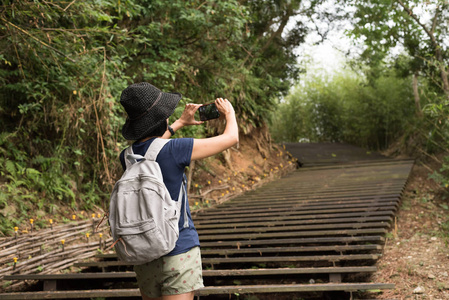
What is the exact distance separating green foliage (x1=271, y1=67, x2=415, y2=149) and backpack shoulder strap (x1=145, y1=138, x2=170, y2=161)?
1560 cm

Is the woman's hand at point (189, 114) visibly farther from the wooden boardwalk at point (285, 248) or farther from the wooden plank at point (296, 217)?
the wooden plank at point (296, 217)

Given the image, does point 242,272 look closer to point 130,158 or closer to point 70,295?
point 70,295

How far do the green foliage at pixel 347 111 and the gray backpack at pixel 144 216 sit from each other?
15.7 m

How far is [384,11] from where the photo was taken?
40.1 ft

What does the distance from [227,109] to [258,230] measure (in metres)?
3.50

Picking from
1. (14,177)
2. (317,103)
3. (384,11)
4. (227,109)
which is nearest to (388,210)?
(227,109)

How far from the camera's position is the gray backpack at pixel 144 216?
1.75 meters

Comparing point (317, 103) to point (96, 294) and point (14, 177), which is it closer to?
point (14, 177)

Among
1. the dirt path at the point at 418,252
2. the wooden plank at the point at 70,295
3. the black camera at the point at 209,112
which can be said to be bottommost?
the dirt path at the point at 418,252

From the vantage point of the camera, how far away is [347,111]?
1966 cm

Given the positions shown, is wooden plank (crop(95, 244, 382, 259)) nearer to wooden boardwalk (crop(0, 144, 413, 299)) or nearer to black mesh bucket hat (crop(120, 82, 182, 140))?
wooden boardwalk (crop(0, 144, 413, 299))

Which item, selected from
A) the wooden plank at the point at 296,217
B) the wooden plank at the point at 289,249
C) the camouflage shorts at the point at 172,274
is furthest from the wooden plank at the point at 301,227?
the camouflage shorts at the point at 172,274

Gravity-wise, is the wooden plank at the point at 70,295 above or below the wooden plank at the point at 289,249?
above

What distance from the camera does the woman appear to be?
1.82 m
